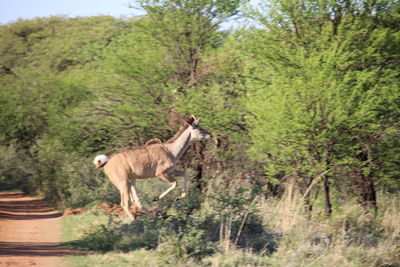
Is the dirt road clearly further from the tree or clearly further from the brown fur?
the tree

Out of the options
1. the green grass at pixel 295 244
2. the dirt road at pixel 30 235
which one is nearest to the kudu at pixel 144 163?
the green grass at pixel 295 244

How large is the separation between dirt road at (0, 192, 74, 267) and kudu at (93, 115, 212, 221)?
1958 mm

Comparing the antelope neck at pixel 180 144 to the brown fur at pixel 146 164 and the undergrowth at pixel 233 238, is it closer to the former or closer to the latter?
the brown fur at pixel 146 164

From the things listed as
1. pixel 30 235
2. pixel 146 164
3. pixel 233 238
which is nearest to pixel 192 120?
pixel 146 164

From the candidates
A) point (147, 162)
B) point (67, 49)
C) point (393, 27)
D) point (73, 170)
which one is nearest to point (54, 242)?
point (147, 162)

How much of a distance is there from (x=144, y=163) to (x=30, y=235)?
12.7ft

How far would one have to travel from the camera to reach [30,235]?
13984 mm

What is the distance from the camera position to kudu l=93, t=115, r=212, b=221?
12578mm

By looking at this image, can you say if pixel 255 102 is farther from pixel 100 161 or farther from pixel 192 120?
pixel 100 161

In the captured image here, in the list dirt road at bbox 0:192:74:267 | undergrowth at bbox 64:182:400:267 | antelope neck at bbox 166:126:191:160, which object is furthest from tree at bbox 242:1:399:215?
dirt road at bbox 0:192:74:267

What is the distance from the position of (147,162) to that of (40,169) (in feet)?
36.0

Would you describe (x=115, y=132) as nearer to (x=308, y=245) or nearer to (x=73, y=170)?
(x=73, y=170)

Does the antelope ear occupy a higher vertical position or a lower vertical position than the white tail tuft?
higher

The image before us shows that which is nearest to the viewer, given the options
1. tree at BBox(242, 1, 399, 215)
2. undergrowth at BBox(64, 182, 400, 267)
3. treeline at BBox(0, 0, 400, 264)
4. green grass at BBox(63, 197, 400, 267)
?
green grass at BBox(63, 197, 400, 267)
